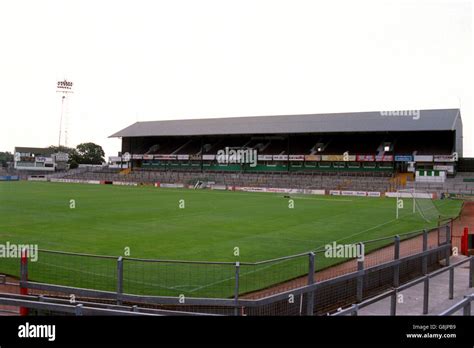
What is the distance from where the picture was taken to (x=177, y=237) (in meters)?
22.0

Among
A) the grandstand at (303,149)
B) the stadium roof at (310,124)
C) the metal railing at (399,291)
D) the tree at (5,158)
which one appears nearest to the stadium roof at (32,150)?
the tree at (5,158)

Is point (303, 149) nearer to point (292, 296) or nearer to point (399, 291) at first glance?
point (399, 291)

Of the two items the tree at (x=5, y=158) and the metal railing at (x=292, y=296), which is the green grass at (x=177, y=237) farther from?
the tree at (x=5, y=158)

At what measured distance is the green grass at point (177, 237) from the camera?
13.5 metres

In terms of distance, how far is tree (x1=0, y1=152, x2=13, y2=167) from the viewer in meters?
114

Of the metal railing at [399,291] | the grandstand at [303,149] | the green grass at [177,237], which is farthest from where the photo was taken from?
the grandstand at [303,149]

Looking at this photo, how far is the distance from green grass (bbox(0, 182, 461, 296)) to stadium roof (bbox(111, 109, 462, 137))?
135 feet

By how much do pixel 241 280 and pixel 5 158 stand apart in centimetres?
12387

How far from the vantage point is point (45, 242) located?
779 inches

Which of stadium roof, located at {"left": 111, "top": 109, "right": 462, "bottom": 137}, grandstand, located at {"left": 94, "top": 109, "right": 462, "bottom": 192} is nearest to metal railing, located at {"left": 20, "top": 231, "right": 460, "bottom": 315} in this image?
grandstand, located at {"left": 94, "top": 109, "right": 462, "bottom": 192}

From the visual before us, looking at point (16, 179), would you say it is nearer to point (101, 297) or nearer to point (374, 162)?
point (374, 162)

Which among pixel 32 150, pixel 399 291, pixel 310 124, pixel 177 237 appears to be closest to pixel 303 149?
pixel 310 124

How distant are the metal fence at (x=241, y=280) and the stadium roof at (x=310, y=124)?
61523mm
